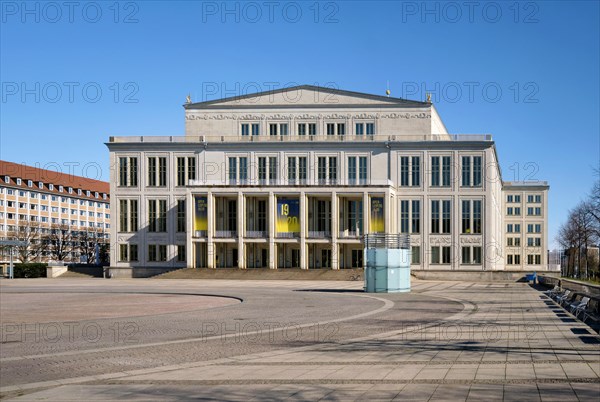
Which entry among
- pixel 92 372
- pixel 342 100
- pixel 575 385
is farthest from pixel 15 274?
pixel 575 385

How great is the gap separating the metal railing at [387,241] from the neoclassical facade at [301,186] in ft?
114

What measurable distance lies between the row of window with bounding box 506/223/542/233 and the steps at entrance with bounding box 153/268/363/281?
249ft

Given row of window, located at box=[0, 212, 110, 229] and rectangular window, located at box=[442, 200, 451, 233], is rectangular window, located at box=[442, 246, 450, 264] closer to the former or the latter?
rectangular window, located at box=[442, 200, 451, 233]

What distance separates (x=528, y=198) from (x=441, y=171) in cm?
6855

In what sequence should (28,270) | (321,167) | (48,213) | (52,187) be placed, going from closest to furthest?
Answer: (321,167)
(28,270)
(48,213)
(52,187)

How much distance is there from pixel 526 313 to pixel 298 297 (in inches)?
600

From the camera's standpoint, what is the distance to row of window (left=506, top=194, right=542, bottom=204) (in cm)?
14812

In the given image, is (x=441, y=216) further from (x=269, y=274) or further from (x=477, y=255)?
(x=269, y=274)

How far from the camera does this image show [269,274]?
79812 millimetres

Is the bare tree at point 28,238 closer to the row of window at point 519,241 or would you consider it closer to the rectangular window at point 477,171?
the rectangular window at point 477,171

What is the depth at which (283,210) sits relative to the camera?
83.9 meters

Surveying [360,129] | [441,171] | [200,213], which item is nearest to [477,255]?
[441,171]

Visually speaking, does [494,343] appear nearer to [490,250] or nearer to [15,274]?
[490,250]

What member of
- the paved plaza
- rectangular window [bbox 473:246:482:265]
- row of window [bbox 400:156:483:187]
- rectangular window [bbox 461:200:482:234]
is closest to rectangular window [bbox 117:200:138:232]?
row of window [bbox 400:156:483:187]
